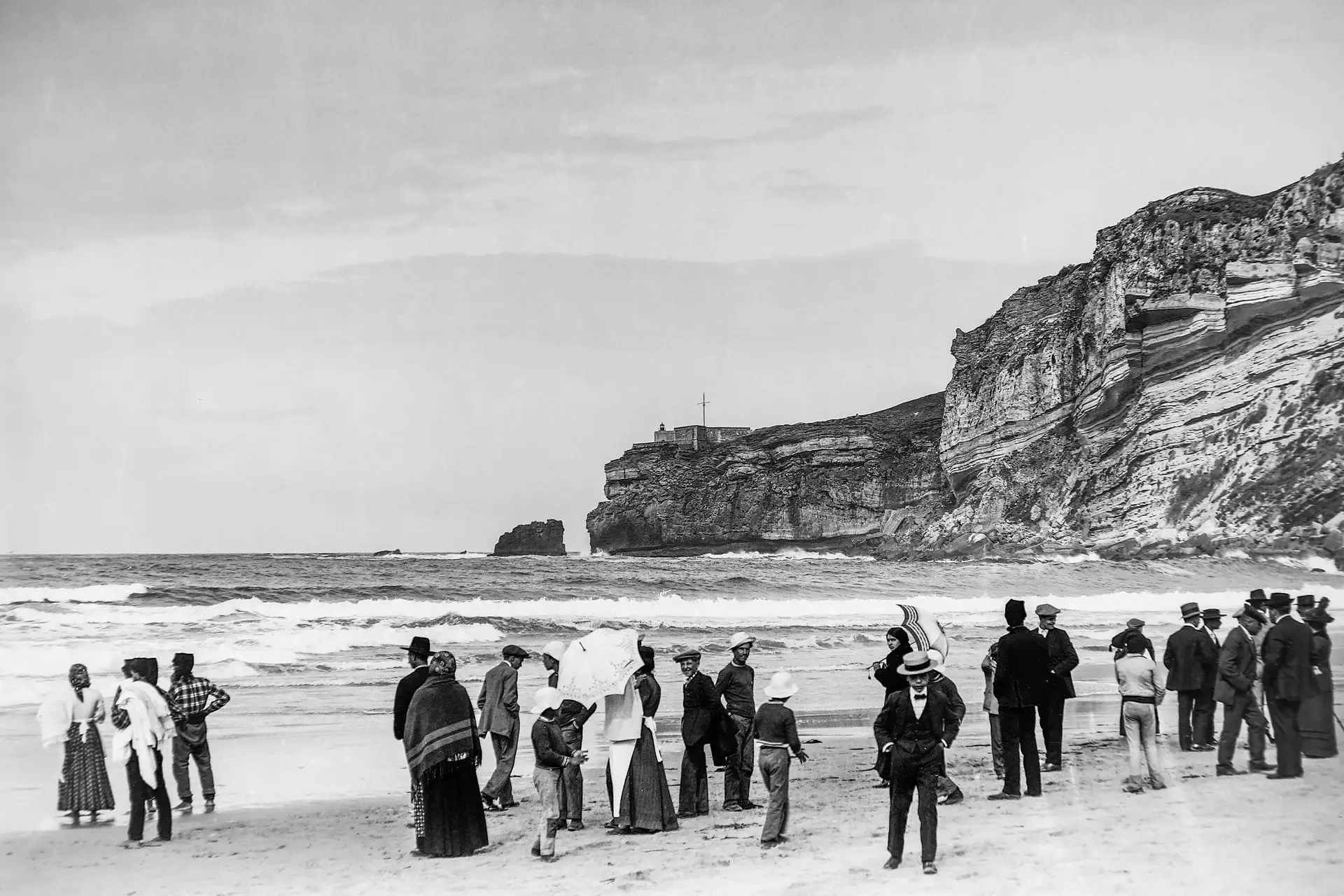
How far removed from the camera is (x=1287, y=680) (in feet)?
29.0

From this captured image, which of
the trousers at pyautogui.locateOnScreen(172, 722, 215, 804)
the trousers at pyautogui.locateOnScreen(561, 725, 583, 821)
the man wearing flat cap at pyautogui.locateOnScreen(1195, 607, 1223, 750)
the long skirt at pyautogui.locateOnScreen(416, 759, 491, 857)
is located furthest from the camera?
the man wearing flat cap at pyautogui.locateOnScreen(1195, 607, 1223, 750)

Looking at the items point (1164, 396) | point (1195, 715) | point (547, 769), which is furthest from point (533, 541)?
point (547, 769)

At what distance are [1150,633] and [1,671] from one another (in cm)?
2534

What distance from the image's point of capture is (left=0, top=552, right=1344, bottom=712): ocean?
68.2 ft

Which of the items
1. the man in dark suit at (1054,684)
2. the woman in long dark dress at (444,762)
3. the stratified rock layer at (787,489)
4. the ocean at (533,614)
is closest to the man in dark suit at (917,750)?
the man in dark suit at (1054,684)

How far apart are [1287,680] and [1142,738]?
1303 millimetres

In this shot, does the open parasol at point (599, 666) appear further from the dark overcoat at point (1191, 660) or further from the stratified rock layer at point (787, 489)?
the stratified rock layer at point (787, 489)

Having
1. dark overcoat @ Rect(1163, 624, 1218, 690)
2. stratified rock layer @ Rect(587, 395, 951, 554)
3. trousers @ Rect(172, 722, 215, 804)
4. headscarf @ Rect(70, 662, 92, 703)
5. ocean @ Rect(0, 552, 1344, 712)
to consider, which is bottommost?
ocean @ Rect(0, 552, 1344, 712)

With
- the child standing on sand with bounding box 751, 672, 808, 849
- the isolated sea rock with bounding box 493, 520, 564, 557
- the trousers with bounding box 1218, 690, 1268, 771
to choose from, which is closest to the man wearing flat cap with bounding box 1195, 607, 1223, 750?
the trousers with bounding box 1218, 690, 1268, 771

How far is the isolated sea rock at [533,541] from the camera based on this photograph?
144625 millimetres

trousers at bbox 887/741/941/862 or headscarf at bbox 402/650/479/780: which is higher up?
headscarf at bbox 402/650/479/780

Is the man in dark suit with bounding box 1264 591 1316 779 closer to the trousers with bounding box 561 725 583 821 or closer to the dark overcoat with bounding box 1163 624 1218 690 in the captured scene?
the dark overcoat with bounding box 1163 624 1218 690

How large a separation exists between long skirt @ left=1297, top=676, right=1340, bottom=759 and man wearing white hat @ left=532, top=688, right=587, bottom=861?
250 inches

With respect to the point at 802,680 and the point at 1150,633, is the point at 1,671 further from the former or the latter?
the point at 1150,633
